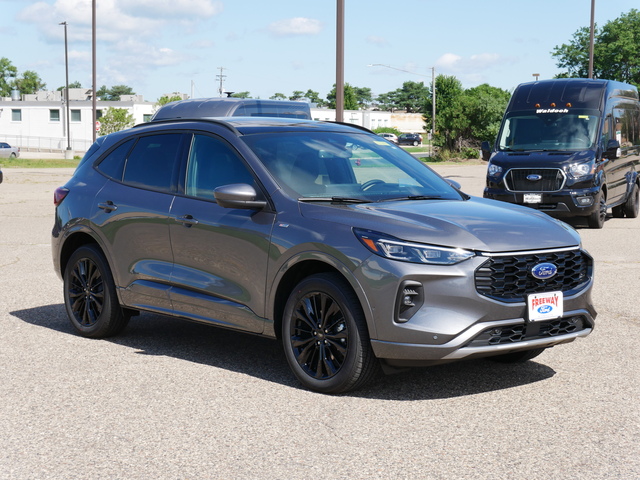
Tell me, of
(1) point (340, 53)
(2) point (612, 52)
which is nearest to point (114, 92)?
(2) point (612, 52)

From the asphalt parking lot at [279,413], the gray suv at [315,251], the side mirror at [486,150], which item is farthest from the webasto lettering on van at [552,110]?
the gray suv at [315,251]

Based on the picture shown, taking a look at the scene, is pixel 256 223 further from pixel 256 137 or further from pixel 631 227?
pixel 631 227

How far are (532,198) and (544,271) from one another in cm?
1140

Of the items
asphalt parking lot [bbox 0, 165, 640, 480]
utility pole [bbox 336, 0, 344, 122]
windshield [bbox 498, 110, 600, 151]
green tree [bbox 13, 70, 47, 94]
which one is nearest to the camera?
asphalt parking lot [bbox 0, 165, 640, 480]

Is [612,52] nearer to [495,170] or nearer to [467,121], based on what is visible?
[467,121]

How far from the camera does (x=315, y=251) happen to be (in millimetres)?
5648

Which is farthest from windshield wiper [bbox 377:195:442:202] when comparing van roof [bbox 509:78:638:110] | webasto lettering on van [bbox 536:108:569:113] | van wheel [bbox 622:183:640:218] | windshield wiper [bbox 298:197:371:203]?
van wheel [bbox 622:183:640:218]

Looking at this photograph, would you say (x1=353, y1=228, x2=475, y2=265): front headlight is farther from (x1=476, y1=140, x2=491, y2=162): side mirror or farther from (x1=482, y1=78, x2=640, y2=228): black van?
(x1=476, y1=140, x2=491, y2=162): side mirror

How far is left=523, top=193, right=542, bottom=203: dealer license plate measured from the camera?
1659 cm

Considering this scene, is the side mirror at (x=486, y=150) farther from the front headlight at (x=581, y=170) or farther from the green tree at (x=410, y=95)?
the green tree at (x=410, y=95)

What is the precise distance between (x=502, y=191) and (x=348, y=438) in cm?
1275

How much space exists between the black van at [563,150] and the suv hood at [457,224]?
10.8 m

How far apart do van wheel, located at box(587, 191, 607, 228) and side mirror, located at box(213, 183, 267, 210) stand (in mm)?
11725

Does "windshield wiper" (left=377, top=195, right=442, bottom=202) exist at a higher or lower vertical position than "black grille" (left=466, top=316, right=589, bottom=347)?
higher
